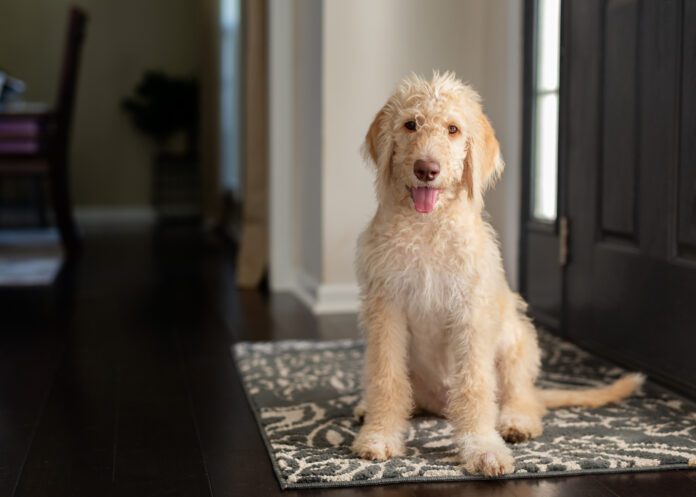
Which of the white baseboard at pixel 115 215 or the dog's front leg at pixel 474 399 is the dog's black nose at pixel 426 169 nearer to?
the dog's front leg at pixel 474 399

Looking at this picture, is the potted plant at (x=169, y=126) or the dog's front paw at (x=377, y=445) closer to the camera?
the dog's front paw at (x=377, y=445)

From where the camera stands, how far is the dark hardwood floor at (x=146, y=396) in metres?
1.81

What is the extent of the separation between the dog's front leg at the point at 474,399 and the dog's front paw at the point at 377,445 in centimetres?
12

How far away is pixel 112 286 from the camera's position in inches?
182

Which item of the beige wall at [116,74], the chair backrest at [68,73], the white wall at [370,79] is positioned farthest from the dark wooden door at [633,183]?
the beige wall at [116,74]

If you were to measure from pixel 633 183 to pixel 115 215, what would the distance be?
22.7 ft

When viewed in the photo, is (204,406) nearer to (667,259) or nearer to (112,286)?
(667,259)

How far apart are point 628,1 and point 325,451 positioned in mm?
1623

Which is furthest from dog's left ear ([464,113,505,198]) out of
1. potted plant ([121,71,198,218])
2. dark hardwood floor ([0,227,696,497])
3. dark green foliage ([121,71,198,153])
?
dark green foliage ([121,71,198,153])

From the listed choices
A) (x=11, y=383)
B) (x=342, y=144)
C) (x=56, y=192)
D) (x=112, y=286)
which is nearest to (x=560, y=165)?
(x=342, y=144)

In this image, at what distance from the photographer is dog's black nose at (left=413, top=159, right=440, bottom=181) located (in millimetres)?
1825

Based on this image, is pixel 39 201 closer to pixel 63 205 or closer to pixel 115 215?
pixel 115 215

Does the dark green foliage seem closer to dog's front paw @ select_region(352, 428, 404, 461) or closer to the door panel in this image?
the door panel

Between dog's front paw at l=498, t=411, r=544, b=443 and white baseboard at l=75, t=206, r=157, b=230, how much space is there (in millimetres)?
7000
